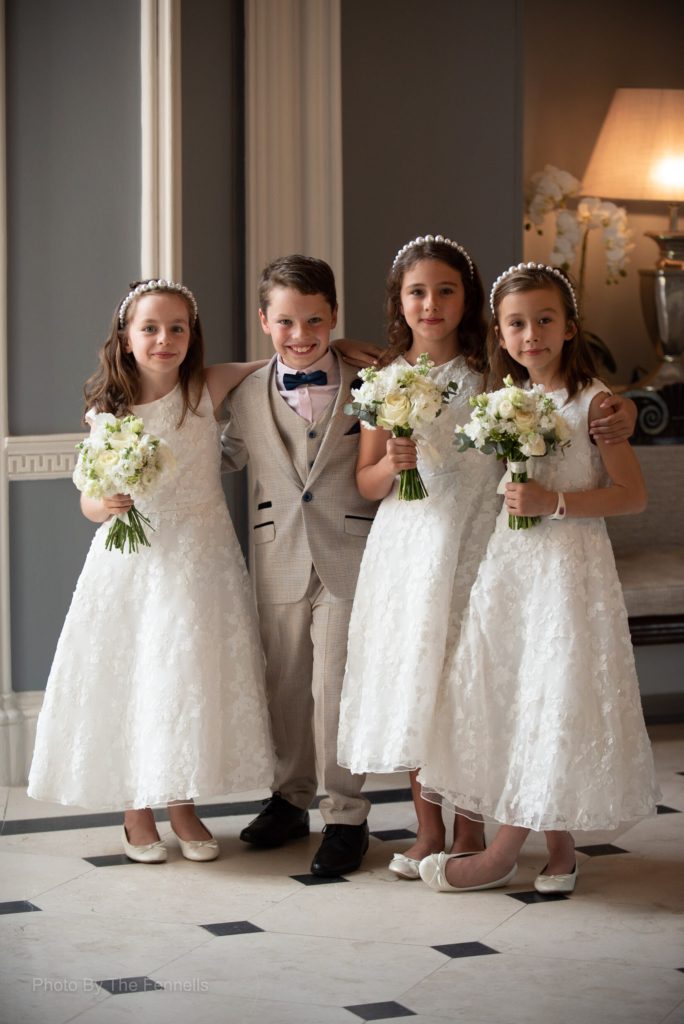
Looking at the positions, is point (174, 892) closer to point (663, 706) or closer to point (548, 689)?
point (548, 689)

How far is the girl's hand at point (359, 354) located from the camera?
3.13 m

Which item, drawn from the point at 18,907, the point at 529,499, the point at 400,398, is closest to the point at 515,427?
the point at 529,499

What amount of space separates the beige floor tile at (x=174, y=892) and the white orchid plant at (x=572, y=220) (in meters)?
3.48

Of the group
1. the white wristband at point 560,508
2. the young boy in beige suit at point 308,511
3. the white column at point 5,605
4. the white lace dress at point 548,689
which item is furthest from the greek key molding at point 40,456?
the white wristband at point 560,508

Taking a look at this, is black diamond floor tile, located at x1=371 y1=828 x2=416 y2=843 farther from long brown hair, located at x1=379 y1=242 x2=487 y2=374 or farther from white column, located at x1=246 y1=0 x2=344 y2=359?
white column, located at x1=246 y1=0 x2=344 y2=359

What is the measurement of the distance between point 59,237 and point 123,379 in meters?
1.09

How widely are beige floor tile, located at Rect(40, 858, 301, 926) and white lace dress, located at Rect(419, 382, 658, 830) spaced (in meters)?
0.55

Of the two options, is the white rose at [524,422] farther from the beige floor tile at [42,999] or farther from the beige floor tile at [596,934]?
the beige floor tile at [42,999]

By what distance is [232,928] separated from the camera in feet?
8.44

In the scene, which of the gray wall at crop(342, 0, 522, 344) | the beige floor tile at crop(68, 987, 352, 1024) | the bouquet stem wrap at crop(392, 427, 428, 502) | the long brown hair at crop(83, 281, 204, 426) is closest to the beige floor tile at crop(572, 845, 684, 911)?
the beige floor tile at crop(68, 987, 352, 1024)

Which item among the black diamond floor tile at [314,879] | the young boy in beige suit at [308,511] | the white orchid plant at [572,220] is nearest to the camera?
the black diamond floor tile at [314,879]

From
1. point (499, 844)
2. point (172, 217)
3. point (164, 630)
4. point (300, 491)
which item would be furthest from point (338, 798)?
point (172, 217)

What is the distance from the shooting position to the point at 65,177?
3887 millimetres

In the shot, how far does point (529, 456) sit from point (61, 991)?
1647 millimetres
